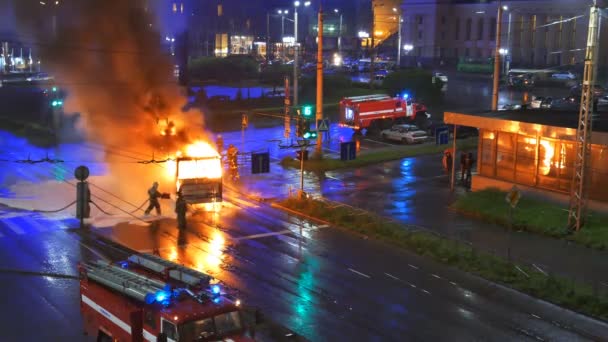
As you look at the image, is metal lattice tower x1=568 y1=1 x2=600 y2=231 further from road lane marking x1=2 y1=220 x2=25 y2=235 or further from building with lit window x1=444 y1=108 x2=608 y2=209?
road lane marking x1=2 y1=220 x2=25 y2=235

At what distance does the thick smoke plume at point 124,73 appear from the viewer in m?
29.4

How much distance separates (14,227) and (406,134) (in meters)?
23.6

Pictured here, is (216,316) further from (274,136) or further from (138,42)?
(274,136)

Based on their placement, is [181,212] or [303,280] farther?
[181,212]

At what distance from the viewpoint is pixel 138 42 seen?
98.6ft

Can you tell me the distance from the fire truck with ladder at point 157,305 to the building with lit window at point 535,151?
48.4 ft

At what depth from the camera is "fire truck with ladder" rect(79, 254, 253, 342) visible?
9.65 meters

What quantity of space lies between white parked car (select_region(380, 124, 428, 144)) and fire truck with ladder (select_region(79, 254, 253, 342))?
29.2 metres

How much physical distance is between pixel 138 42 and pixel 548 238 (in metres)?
19.0

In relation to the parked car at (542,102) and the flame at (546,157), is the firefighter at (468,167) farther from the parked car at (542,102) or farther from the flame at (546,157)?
the parked car at (542,102)

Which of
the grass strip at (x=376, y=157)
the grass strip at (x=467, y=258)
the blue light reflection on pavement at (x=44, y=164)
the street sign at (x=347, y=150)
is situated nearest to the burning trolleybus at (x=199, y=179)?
the grass strip at (x=467, y=258)

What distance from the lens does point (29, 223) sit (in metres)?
22.2

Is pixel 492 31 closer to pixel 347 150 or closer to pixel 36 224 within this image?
pixel 347 150

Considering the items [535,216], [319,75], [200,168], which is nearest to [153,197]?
[200,168]
